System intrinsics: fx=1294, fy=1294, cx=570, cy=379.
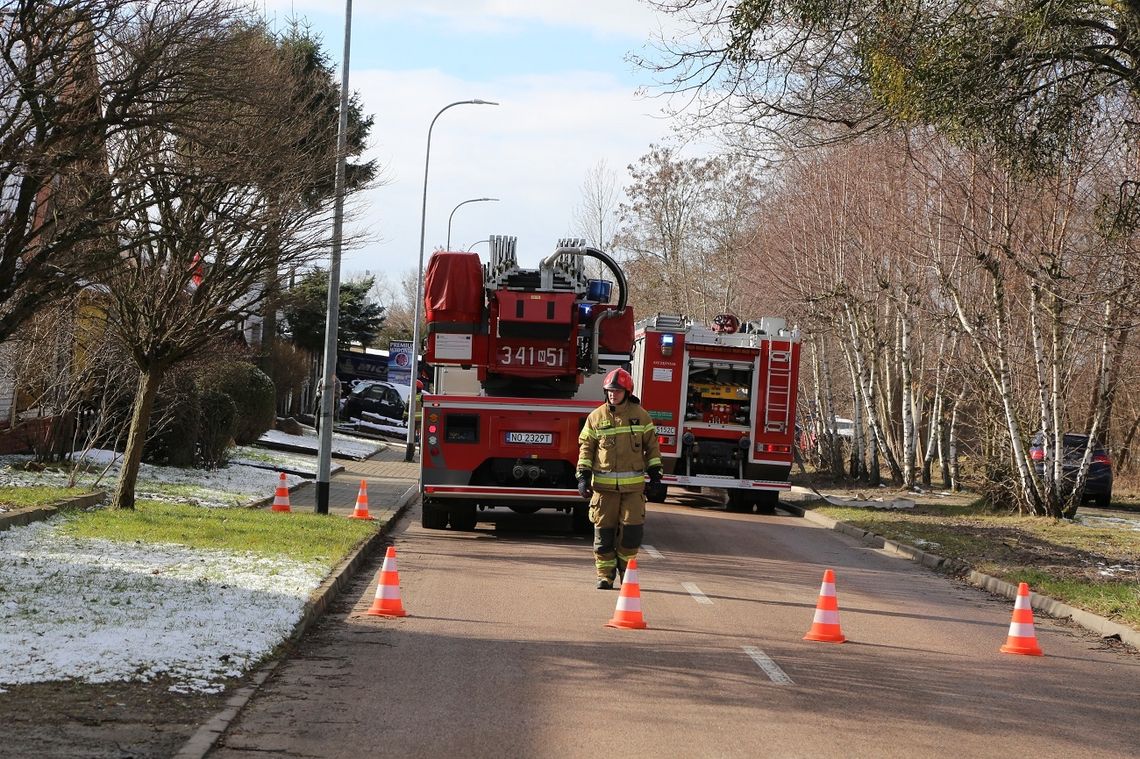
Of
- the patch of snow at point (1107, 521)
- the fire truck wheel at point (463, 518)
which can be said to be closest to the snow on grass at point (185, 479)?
the fire truck wheel at point (463, 518)

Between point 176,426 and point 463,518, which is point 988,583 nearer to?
point 463,518

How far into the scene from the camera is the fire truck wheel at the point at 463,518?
59.8 feet

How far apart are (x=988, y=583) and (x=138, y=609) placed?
9505 mm

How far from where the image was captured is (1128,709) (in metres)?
8.23

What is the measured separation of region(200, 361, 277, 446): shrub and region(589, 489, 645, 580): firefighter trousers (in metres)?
17.3

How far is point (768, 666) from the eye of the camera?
8969 mm

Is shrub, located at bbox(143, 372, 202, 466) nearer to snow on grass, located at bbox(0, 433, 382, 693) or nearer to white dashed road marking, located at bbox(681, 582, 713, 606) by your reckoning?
snow on grass, located at bbox(0, 433, 382, 693)

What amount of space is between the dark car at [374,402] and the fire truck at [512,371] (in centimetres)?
→ 3955

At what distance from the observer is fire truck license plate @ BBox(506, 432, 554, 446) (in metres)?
17.2

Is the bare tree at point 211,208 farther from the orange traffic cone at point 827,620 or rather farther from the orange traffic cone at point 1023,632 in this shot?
the orange traffic cone at point 1023,632

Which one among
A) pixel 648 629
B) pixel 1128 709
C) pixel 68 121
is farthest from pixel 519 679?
pixel 68 121

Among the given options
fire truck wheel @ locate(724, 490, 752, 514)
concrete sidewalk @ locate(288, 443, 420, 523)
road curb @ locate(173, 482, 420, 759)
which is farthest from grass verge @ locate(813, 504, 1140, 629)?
concrete sidewalk @ locate(288, 443, 420, 523)

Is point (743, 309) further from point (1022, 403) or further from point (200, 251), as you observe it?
point (200, 251)

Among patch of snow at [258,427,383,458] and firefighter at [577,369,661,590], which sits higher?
firefighter at [577,369,661,590]
